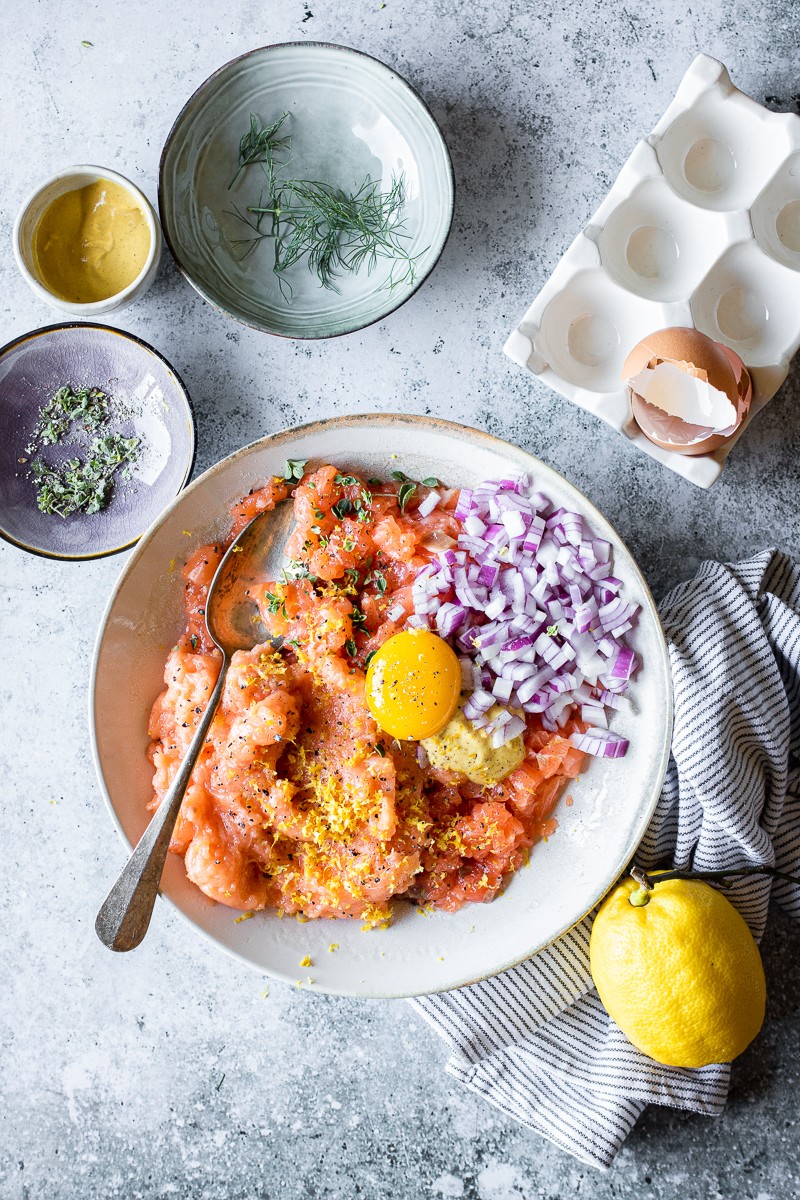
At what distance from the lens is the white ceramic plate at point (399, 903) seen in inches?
105

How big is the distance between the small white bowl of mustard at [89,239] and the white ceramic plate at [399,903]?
2.53ft

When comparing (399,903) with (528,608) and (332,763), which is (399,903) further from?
(528,608)

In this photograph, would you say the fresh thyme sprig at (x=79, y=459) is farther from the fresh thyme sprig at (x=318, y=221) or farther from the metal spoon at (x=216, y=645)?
the fresh thyme sprig at (x=318, y=221)

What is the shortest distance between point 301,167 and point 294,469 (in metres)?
1.06

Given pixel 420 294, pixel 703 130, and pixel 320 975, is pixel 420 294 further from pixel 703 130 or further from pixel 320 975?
pixel 320 975

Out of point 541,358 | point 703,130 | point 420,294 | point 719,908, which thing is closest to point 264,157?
point 420,294

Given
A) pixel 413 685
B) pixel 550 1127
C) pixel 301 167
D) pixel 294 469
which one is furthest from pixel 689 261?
pixel 550 1127

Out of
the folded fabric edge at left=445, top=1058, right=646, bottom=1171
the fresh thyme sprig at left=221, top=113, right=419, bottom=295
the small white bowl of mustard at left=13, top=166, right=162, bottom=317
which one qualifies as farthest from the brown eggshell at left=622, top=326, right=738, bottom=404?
the folded fabric edge at left=445, top=1058, right=646, bottom=1171

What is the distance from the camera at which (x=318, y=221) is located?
9.84 feet

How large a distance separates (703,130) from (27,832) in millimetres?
3124

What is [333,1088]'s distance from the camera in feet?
10.1

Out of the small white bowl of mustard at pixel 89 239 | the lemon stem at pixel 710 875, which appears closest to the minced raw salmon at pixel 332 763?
the lemon stem at pixel 710 875

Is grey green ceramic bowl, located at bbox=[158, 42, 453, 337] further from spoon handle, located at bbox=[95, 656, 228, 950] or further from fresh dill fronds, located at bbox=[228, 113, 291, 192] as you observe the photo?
spoon handle, located at bbox=[95, 656, 228, 950]

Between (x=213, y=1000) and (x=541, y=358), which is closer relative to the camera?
(x=541, y=358)
